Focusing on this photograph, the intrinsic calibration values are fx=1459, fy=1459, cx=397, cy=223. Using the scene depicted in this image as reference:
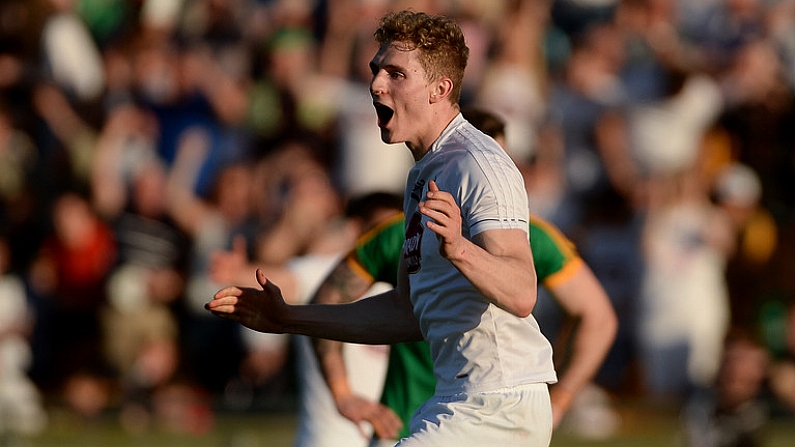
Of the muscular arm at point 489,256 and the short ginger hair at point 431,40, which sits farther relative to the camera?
the short ginger hair at point 431,40

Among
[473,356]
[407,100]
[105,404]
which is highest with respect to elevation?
[407,100]

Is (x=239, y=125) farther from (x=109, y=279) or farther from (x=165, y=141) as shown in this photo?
(x=109, y=279)

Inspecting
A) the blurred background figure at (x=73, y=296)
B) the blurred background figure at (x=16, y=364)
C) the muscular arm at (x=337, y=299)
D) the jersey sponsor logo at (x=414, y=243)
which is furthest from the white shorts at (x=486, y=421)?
the blurred background figure at (x=73, y=296)

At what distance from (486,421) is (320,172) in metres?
8.55

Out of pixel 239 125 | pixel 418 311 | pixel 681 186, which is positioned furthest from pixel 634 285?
pixel 418 311

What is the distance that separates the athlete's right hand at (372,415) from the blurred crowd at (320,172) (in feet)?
19.8

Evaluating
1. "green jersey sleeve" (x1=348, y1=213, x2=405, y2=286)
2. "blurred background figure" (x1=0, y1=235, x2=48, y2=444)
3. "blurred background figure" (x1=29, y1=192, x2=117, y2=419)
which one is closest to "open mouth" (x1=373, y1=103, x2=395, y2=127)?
"green jersey sleeve" (x1=348, y1=213, x2=405, y2=286)

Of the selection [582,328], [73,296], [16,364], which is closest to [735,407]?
Answer: [582,328]

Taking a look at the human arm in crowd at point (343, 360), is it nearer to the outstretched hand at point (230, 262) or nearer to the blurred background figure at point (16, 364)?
the outstretched hand at point (230, 262)

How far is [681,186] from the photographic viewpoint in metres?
13.5

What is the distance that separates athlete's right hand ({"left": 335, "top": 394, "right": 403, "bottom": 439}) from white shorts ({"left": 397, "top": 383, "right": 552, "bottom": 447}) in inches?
58.5

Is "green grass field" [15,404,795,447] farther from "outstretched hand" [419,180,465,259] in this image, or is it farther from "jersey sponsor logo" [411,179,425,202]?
"outstretched hand" [419,180,465,259]

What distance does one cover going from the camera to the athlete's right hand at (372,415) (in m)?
6.46

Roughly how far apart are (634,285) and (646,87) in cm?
200
